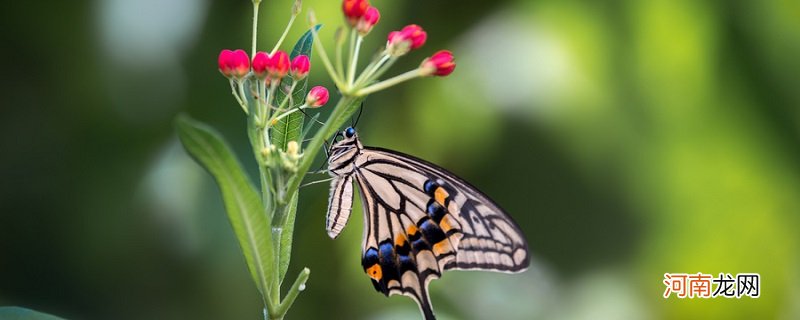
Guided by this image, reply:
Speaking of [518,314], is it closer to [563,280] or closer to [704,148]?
[563,280]

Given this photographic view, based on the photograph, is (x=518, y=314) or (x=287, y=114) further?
(x=518, y=314)

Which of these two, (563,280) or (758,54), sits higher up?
(758,54)

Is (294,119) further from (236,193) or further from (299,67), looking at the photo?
(236,193)

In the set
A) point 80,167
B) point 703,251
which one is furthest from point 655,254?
point 80,167

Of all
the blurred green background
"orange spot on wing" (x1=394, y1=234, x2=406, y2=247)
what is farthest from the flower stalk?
the blurred green background

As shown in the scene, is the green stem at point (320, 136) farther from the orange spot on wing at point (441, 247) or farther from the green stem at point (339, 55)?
the orange spot on wing at point (441, 247)
